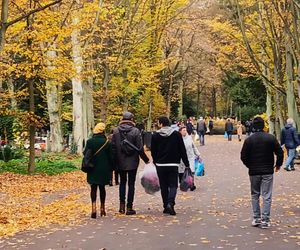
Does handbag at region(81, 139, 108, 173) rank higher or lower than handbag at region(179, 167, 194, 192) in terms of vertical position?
higher

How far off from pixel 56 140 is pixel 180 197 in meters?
16.1

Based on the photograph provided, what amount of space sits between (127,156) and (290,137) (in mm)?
10551

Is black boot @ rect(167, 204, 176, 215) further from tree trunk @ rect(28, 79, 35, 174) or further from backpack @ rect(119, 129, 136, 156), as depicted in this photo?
tree trunk @ rect(28, 79, 35, 174)

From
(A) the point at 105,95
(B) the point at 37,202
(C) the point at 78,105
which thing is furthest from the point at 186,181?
(C) the point at 78,105

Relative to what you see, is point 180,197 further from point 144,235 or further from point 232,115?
point 232,115

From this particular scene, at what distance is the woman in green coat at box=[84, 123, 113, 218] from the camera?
1045 cm

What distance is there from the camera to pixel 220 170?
69.1 ft

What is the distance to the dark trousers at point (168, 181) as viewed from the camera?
10648 mm

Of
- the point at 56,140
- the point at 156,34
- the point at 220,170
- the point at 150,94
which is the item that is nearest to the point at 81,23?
the point at 220,170

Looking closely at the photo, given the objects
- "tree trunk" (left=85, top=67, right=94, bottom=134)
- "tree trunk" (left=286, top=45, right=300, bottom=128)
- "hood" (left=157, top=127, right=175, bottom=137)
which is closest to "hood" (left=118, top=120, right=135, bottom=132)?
"hood" (left=157, top=127, right=175, bottom=137)

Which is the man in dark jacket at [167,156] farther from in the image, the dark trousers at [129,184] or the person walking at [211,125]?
the person walking at [211,125]

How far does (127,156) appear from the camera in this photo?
35.2 ft

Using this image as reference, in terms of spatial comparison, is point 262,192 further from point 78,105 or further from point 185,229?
point 78,105

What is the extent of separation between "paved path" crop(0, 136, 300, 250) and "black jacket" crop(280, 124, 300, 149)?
618 cm
